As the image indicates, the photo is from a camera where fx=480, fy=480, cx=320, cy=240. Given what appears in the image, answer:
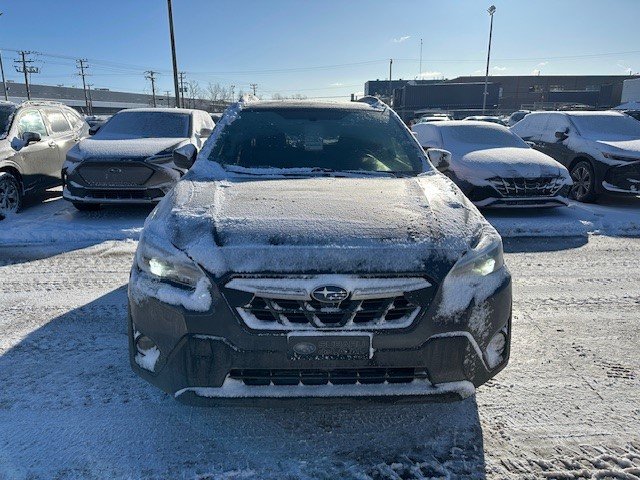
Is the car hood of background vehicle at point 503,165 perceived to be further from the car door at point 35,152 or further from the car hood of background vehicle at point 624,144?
the car door at point 35,152

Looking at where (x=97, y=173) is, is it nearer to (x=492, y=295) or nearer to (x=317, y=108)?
(x=317, y=108)

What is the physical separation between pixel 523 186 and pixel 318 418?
228 inches

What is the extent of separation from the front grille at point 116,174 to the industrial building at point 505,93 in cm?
3936

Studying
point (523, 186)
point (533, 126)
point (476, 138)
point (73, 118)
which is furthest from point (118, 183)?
point (533, 126)

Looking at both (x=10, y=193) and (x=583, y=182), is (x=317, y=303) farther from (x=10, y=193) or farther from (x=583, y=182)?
(x=583, y=182)

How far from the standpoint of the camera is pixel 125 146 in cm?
729

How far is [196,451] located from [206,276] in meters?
0.90

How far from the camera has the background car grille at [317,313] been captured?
82.6 inches

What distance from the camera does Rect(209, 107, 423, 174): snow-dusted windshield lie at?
3.49 metres

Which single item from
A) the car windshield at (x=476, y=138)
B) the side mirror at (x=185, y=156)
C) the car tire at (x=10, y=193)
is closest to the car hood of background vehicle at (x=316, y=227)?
the side mirror at (x=185, y=156)

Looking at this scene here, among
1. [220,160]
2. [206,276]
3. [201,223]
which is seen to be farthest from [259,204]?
[220,160]

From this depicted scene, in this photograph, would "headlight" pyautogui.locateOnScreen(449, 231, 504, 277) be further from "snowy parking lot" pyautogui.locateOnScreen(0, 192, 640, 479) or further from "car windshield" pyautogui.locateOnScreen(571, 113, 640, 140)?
"car windshield" pyautogui.locateOnScreen(571, 113, 640, 140)

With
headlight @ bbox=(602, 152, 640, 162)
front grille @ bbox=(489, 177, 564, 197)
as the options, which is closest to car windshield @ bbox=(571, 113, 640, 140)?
headlight @ bbox=(602, 152, 640, 162)

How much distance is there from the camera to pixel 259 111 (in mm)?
4070
